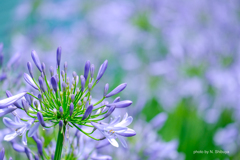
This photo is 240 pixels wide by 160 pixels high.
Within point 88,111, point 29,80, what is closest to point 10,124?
point 29,80

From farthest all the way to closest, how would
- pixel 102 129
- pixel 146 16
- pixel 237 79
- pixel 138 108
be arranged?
pixel 146 16 < pixel 237 79 < pixel 138 108 < pixel 102 129

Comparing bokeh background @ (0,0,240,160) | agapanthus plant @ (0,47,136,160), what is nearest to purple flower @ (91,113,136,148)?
agapanthus plant @ (0,47,136,160)

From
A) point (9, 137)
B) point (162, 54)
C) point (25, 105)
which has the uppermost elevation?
point (162, 54)

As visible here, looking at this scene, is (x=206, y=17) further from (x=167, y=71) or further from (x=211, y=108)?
(x=211, y=108)

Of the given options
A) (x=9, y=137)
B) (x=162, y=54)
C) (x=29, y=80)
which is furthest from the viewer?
(x=162, y=54)

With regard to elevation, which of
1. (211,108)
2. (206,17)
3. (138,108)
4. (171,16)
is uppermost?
(206,17)

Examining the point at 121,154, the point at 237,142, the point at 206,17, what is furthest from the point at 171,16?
the point at 121,154

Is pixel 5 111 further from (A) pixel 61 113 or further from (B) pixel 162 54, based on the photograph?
(B) pixel 162 54

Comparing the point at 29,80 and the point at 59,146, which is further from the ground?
the point at 29,80

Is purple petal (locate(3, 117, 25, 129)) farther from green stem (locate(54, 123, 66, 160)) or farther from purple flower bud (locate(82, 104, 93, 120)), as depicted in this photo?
purple flower bud (locate(82, 104, 93, 120))
